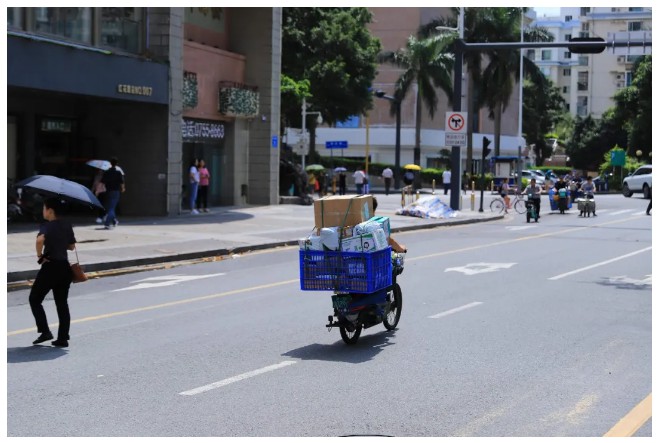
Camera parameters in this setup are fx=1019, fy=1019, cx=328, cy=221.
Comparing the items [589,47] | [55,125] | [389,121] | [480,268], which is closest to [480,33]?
[389,121]

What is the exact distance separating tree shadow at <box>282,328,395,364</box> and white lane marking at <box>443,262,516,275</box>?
7.01 meters

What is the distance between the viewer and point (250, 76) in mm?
36062

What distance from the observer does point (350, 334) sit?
1074cm

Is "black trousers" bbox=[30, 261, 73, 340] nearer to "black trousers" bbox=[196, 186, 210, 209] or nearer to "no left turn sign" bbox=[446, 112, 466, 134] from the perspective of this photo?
"black trousers" bbox=[196, 186, 210, 209]

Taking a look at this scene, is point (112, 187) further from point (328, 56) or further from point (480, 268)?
point (328, 56)

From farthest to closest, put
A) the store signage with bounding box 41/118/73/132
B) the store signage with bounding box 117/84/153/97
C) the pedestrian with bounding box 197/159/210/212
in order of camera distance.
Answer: the pedestrian with bounding box 197/159/210/212 → the store signage with bounding box 41/118/73/132 → the store signage with bounding box 117/84/153/97

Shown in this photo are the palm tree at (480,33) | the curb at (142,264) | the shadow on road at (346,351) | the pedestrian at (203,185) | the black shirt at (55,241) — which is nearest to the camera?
the shadow on road at (346,351)

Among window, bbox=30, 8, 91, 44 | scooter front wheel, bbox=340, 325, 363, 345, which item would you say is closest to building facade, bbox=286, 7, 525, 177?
window, bbox=30, 8, 91, 44

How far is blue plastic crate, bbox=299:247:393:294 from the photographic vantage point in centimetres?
1030

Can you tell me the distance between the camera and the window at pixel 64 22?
24938mm

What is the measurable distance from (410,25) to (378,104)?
6.77m

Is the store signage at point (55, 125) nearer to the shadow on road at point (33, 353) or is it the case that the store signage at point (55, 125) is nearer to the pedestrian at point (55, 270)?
the pedestrian at point (55, 270)

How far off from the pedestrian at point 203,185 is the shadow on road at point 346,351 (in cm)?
2074

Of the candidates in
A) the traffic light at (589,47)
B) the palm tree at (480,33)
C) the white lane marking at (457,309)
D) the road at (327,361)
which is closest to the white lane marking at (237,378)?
the road at (327,361)
